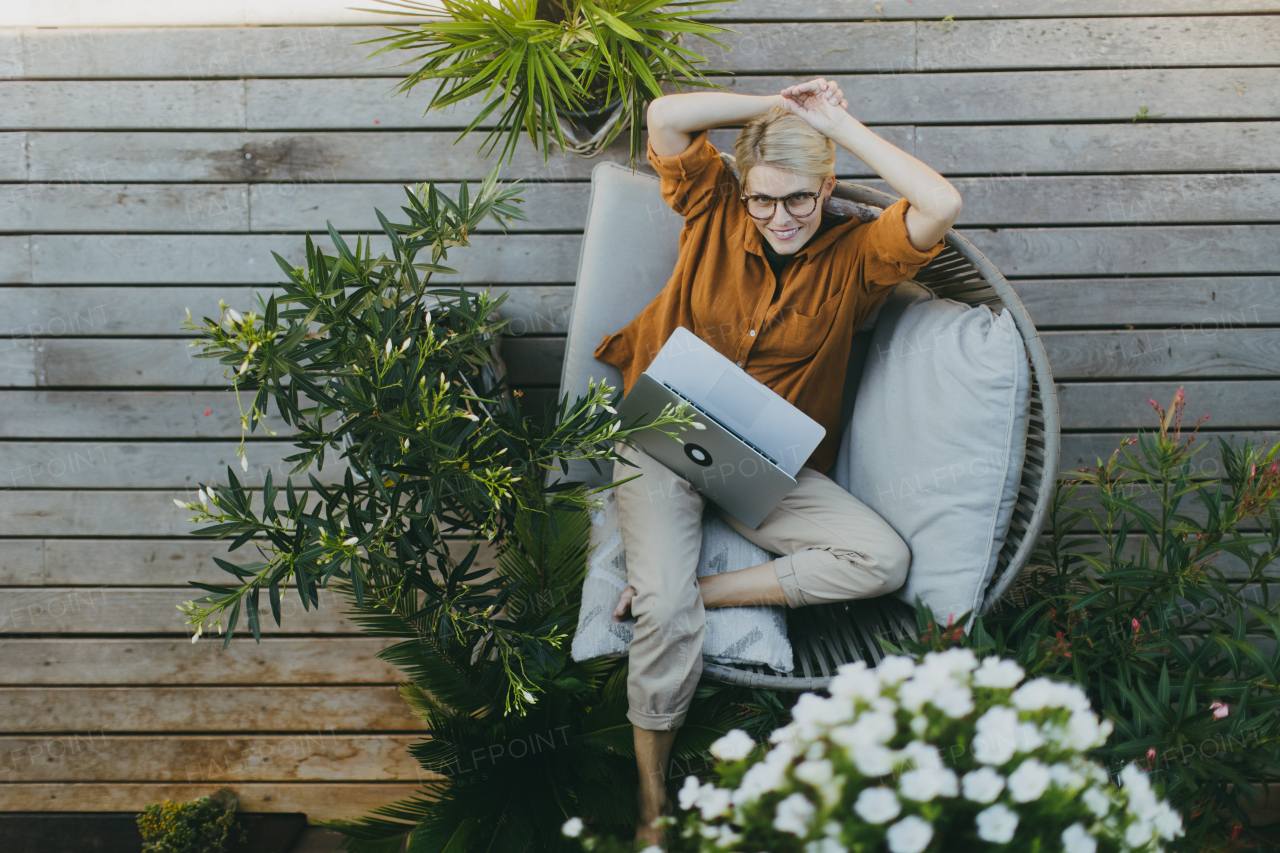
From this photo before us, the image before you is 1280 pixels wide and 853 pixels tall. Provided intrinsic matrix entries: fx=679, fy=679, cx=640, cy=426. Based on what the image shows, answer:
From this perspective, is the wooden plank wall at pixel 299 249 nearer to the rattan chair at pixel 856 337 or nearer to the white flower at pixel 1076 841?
the rattan chair at pixel 856 337

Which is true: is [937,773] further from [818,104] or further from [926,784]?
[818,104]

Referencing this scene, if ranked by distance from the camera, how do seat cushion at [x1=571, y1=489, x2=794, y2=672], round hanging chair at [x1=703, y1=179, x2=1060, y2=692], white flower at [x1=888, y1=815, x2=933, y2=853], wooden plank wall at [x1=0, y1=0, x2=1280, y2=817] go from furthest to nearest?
wooden plank wall at [x1=0, y1=0, x2=1280, y2=817] → seat cushion at [x1=571, y1=489, x2=794, y2=672] → round hanging chair at [x1=703, y1=179, x2=1060, y2=692] → white flower at [x1=888, y1=815, x2=933, y2=853]

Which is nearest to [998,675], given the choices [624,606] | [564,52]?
[624,606]

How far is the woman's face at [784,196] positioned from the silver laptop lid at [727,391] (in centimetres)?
29

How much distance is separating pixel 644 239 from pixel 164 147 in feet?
4.51

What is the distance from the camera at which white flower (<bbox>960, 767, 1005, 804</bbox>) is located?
604mm

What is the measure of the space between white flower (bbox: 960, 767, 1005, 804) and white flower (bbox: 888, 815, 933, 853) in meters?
0.05

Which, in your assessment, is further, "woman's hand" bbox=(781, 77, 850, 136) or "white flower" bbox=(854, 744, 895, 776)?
"woman's hand" bbox=(781, 77, 850, 136)

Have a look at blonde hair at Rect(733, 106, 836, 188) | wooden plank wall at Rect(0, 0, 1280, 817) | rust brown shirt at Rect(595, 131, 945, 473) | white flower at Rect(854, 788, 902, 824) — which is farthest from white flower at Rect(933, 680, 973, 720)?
wooden plank wall at Rect(0, 0, 1280, 817)

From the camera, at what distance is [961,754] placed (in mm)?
682

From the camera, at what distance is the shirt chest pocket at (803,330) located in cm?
140

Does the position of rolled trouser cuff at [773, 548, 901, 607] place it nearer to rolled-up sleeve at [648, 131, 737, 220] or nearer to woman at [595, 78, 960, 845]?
woman at [595, 78, 960, 845]

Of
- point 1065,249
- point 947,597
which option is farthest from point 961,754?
point 1065,249

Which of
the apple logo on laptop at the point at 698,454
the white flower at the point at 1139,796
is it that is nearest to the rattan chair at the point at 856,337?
the apple logo on laptop at the point at 698,454
